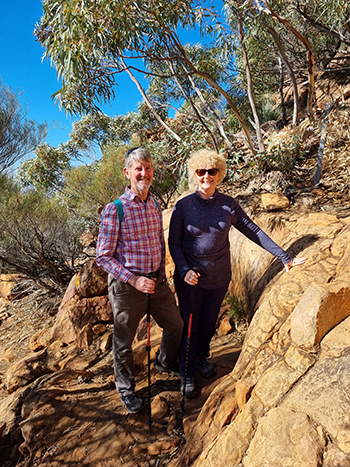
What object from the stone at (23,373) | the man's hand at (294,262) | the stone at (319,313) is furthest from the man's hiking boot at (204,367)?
the stone at (23,373)

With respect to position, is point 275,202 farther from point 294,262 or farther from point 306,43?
point 306,43

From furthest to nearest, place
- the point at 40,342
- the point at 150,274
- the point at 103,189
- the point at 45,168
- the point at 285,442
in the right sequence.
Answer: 1. the point at 45,168
2. the point at 103,189
3. the point at 40,342
4. the point at 150,274
5. the point at 285,442

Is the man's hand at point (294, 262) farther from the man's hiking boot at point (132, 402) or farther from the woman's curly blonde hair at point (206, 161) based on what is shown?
the man's hiking boot at point (132, 402)

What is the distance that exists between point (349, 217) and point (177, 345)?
1907 mm

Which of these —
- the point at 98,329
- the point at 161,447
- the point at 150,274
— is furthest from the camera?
the point at 98,329

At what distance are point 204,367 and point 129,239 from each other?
1339mm

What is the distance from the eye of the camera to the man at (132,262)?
90.1 inches

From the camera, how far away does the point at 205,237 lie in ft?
7.93

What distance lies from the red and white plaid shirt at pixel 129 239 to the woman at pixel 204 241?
16cm

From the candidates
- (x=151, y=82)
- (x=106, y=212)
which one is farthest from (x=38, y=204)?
(x=106, y=212)

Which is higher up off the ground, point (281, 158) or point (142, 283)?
point (281, 158)

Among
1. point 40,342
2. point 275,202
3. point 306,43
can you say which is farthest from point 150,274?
point 306,43

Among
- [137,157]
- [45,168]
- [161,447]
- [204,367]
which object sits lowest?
[161,447]

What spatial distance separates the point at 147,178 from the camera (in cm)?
234
